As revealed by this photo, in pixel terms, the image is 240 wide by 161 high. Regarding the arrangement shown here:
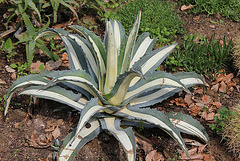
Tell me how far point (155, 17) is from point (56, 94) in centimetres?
203

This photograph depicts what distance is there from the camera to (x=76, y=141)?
2.21 meters

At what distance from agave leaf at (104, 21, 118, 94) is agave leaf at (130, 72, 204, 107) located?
29cm

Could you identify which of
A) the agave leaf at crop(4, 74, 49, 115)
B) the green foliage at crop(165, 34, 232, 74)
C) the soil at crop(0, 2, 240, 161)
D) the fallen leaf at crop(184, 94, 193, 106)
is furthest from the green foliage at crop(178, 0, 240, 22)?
the agave leaf at crop(4, 74, 49, 115)

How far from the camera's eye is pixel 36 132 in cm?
257

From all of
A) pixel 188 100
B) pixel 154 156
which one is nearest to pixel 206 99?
pixel 188 100

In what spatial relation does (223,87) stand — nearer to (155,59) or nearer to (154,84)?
(155,59)

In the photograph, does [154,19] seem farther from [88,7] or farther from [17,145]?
[17,145]

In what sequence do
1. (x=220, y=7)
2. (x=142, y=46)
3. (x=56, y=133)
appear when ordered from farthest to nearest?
(x=220, y=7) < (x=142, y=46) < (x=56, y=133)

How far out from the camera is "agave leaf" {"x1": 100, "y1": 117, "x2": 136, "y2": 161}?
79.4 inches

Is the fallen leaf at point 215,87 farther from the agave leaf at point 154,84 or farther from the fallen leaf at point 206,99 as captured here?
the agave leaf at point 154,84

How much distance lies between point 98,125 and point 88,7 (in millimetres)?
2060

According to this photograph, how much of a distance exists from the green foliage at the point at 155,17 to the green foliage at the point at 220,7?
39cm

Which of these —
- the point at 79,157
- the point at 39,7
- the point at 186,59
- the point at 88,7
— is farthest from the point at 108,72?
the point at 88,7

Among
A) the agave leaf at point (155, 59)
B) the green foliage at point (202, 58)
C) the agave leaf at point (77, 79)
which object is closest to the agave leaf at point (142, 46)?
the agave leaf at point (155, 59)
